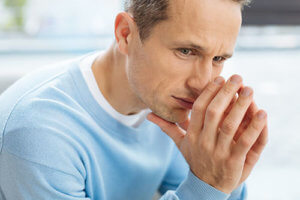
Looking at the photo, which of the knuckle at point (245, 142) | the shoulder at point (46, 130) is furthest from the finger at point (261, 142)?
the shoulder at point (46, 130)

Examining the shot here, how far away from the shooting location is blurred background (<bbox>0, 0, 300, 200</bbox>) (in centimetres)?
187

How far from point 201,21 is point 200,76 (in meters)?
0.15

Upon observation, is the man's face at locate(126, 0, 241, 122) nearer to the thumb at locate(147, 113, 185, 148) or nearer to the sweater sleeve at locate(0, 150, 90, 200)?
the thumb at locate(147, 113, 185, 148)

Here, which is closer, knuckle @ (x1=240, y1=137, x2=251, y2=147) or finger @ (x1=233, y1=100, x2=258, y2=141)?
knuckle @ (x1=240, y1=137, x2=251, y2=147)

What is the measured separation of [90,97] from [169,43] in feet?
1.04

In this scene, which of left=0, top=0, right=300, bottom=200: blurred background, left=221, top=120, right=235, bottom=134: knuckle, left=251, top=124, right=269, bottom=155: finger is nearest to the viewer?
left=221, top=120, right=235, bottom=134: knuckle

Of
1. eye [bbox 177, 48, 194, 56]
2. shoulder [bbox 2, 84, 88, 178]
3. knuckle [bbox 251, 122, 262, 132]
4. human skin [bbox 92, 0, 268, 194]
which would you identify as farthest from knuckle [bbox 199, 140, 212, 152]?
shoulder [bbox 2, 84, 88, 178]

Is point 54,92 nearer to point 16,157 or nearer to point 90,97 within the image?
point 90,97

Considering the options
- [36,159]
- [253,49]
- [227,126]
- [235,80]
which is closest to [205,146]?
[227,126]

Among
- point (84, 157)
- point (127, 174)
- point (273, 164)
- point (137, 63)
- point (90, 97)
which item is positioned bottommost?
point (273, 164)

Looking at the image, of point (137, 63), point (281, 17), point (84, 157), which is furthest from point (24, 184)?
point (281, 17)

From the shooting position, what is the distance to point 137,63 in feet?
3.68

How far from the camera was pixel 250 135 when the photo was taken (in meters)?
0.98

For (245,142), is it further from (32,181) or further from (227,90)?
(32,181)
